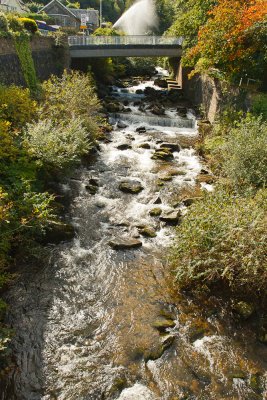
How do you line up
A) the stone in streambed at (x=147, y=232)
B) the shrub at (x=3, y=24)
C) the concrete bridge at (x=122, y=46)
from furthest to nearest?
the concrete bridge at (x=122, y=46) < the shrub at (x=3, y=24) < the stone in streambed at (x=147, y=232)

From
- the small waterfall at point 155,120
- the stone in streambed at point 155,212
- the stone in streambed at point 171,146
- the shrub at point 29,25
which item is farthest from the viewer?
the shrub at point 29,25

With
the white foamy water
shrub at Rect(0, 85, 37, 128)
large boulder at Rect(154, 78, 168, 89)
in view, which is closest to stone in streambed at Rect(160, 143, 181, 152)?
shrub at Rect(0, 85, 37, 128)

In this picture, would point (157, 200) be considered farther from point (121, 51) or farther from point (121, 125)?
point (121, 51)

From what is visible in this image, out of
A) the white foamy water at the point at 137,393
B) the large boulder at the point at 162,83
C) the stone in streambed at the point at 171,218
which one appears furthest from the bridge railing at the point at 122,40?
the white foamy water at the point at 137,393

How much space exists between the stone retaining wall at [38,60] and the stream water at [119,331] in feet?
37.8

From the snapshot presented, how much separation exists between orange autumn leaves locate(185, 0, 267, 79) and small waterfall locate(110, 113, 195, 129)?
4.94m

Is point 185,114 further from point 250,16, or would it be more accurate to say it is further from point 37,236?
point 37,236

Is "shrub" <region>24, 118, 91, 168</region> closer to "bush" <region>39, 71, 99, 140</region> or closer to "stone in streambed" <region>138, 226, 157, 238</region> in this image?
"bush" <region>39, 71, 99, 140</region>

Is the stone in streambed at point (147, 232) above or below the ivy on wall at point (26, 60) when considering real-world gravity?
below

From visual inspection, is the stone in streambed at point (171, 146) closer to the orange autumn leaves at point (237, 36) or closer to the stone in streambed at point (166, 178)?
the stone in streambed at point (166, 178)

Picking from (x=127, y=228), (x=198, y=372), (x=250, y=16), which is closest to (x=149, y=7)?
(x=250, y=16)

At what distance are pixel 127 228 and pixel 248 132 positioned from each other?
22.3ft

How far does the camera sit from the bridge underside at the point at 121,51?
1108 inches

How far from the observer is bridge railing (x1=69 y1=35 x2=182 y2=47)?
28234 millimetres
